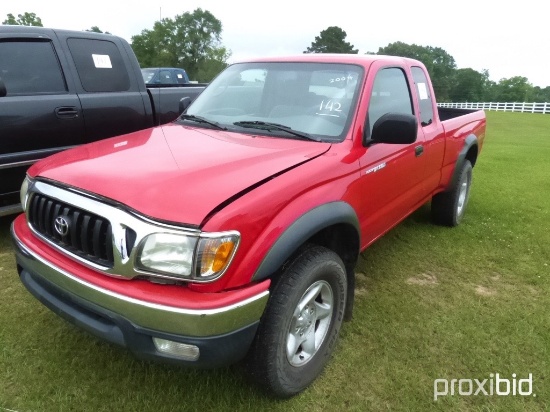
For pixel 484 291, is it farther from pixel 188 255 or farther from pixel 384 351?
pixel 188 255

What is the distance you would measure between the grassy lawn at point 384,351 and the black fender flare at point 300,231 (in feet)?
2.71

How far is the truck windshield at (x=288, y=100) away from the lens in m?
2.84

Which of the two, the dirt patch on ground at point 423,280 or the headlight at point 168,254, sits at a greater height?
the headlight at point 168,254

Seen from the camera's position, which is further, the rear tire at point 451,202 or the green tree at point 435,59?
the green tree at point 435,59

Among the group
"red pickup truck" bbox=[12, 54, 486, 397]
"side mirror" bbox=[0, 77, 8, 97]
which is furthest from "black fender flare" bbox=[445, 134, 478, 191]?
"side mirror" bbox=[0, 77, 8, 97]

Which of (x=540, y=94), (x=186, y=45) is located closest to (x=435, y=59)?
(x=540, y=94)

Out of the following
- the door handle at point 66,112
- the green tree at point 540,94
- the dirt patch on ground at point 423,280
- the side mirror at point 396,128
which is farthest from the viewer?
the green tree at point 540,94

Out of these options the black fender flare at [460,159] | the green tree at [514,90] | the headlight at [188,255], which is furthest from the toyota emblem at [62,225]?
the green tree at [514,90]

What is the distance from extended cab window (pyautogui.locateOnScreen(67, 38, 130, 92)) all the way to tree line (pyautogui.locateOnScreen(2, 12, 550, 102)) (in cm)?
5714

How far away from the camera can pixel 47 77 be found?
Result: 4.13m

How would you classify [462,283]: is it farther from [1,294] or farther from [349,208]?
[1,294]

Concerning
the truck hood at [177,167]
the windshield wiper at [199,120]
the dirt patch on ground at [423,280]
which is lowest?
the dirt patch on ground at [423,280]

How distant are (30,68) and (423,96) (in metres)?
3.49

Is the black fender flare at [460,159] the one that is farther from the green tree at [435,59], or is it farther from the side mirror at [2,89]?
Result: the green tree at [435,59]
